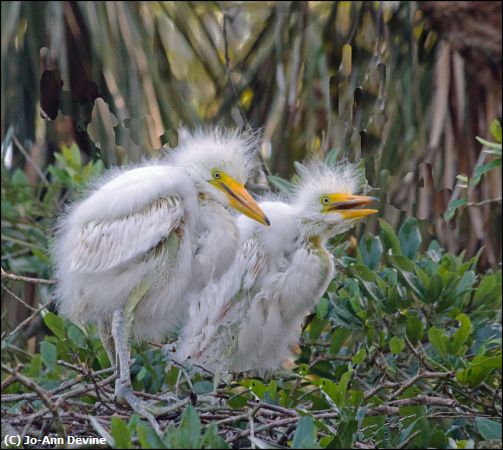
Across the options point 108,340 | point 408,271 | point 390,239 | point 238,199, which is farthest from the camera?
point 390,239

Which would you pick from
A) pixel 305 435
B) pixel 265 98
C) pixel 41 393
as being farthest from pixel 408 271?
pixel 265 98

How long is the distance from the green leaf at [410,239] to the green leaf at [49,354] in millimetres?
1071

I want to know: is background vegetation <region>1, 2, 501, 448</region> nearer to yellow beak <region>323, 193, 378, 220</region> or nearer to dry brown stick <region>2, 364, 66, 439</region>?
yellow beak <region>323, 193, 378, 220</region>

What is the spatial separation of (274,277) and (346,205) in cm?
30

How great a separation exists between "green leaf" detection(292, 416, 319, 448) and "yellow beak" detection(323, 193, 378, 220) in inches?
49.1

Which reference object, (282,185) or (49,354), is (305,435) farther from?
(282,185)

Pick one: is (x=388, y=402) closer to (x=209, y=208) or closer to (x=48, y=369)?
(x=209, y=208)

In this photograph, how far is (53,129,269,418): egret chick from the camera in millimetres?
2600

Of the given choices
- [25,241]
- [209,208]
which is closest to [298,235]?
[209,208]

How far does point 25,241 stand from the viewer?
4.04 meters

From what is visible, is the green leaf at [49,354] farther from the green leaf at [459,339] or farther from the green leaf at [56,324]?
the green leaf at [459,339]

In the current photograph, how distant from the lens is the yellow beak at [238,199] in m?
2.69

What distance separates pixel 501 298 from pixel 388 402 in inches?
36.2

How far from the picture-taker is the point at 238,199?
107 inches
